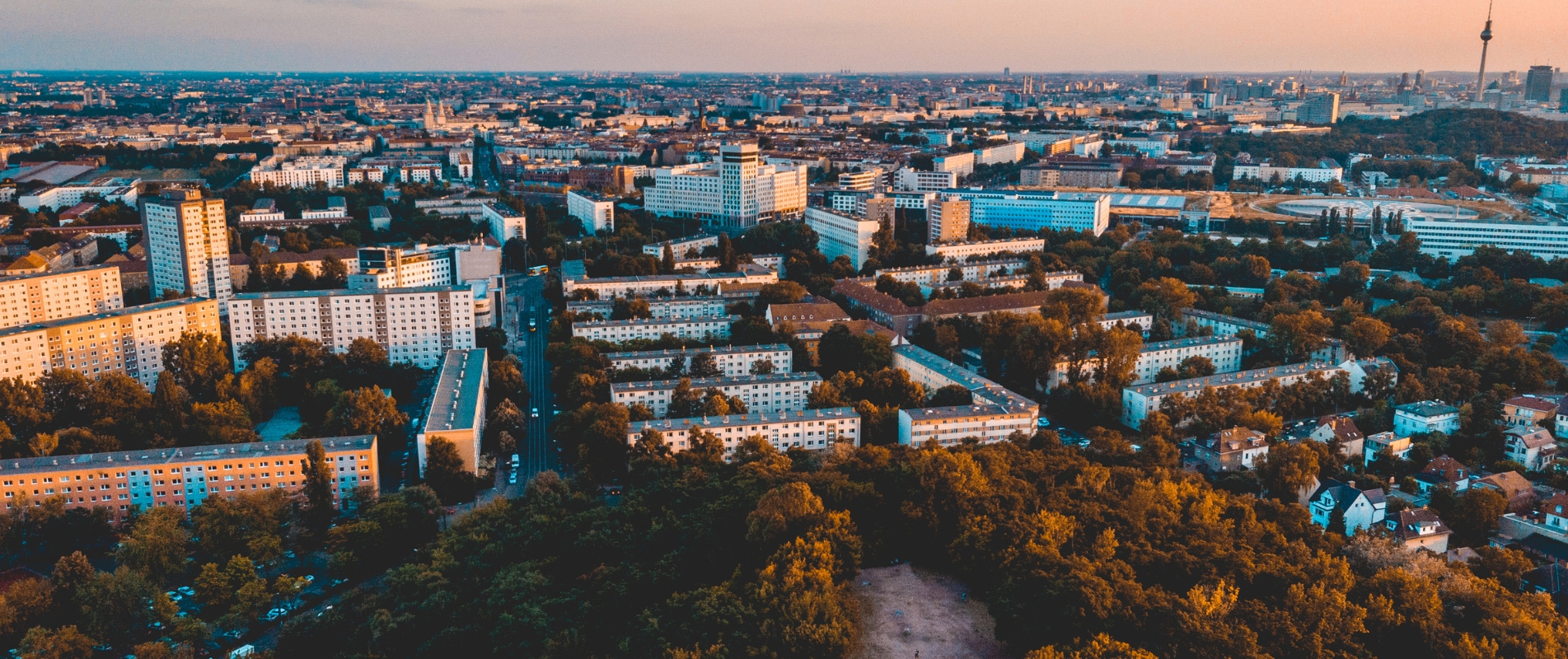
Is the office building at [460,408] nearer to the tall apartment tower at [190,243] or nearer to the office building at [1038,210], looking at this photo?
the tall apartment tower at [190,243]

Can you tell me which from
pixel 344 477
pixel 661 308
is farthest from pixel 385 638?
pixel 661 308

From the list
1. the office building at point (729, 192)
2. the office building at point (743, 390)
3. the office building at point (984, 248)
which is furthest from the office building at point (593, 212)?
the office building at point (743, 390)

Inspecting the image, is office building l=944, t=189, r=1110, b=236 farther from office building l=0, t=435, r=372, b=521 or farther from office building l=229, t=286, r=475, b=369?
office building l=0, t=435, r=372, b=521

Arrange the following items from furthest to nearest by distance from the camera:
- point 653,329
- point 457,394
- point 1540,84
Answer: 1. point 1540,84
2. point 653,329
3. point 457,394

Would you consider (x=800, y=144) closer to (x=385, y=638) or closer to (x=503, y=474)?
(x=503, y=474)

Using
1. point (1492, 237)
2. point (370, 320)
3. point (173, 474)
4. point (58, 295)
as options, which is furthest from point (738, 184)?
point (173, 474)

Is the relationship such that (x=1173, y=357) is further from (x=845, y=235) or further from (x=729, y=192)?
(x=729, y=192)
